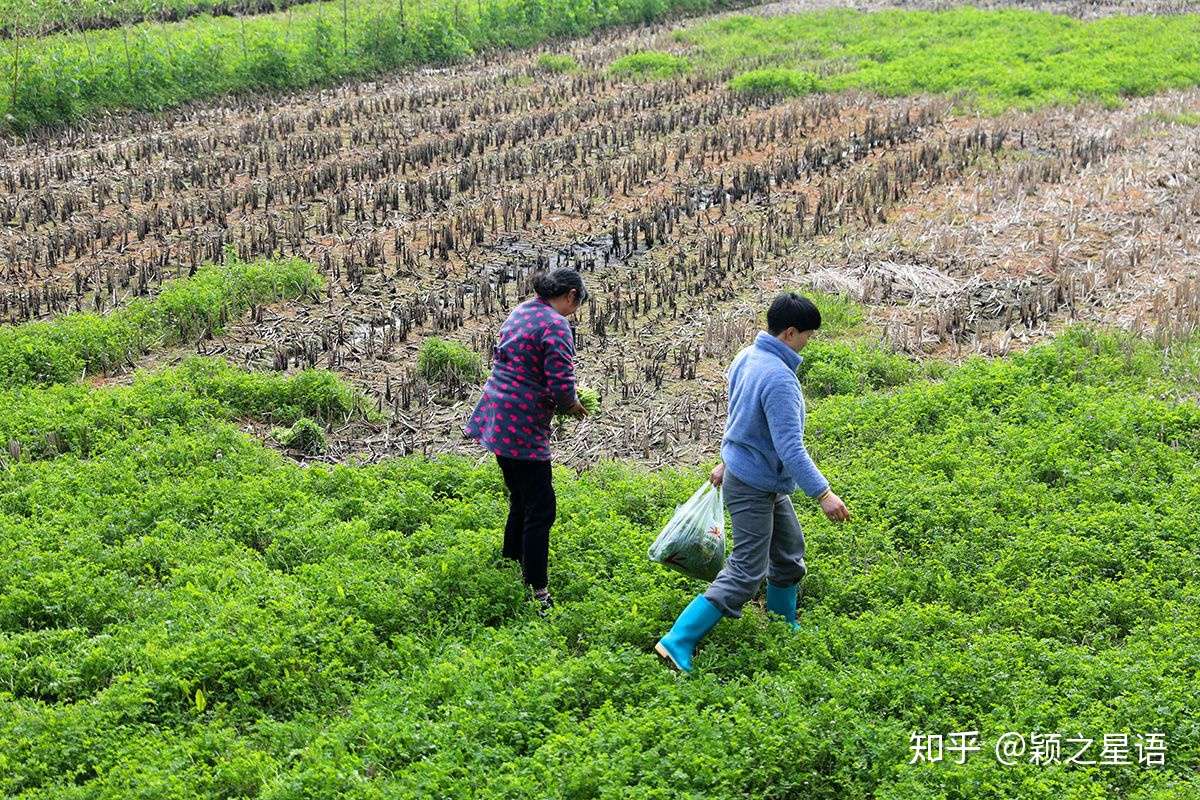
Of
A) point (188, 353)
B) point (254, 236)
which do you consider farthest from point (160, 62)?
point (188, 353)

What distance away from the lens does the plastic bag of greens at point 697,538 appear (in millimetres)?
5977

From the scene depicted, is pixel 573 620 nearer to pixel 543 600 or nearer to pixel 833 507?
pixel 543 600

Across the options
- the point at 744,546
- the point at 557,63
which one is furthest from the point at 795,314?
the point at 557,63

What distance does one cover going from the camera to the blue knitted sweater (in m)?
5.36

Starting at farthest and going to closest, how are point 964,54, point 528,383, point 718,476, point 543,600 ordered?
point 964,54 < point 543,600 < point 528,383 < point 718,476

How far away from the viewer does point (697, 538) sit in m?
5.97

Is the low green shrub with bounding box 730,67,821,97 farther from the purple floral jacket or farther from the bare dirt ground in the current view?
the purple floral jacket

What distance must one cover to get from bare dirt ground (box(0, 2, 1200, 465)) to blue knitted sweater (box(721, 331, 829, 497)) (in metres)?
2.62

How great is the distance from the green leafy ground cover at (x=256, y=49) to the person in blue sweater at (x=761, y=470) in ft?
45.5

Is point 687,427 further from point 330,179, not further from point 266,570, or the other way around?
point 330,179

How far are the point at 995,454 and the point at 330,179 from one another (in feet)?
29.4

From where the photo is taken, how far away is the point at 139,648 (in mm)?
5820

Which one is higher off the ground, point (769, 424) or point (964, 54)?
point (964, 54)

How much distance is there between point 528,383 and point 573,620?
122cm
